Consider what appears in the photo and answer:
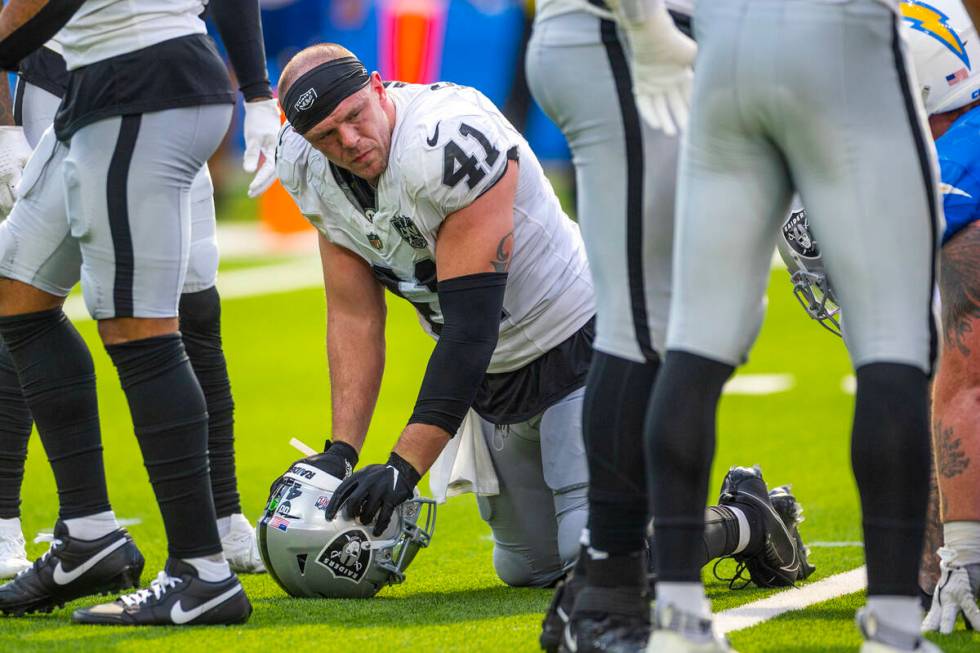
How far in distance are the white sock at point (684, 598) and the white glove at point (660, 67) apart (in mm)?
690

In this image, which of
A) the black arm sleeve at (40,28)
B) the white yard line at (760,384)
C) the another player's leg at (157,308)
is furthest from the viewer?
the white yard line at (760,384)

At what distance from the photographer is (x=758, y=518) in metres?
3.28

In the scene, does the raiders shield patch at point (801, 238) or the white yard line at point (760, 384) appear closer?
the raiders shield patch at point (801, 238)

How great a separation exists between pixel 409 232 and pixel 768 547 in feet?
3.51

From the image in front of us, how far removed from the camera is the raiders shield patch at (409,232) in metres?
3.18

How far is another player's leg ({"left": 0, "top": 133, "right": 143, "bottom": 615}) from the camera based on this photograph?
284cm

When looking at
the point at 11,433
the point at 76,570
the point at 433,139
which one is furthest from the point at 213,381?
the point at 433,139

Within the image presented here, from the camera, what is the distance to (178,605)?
9.03 feet

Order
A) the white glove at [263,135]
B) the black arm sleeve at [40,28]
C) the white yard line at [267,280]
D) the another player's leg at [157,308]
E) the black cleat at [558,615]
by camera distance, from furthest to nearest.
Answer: the white yard line at [267,280]
the white glove at [263,135]
the another player's leg at [157,308]
the black arm sleeve at [40,28]
the black cleat at [558,615]

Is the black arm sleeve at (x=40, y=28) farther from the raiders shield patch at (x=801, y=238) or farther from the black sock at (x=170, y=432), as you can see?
the raiders shield patch at (x=801, y=238)

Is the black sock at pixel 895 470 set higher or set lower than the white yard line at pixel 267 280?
higher

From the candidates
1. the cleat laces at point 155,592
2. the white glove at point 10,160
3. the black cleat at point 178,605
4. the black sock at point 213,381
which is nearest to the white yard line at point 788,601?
the black cleat at point 178,605

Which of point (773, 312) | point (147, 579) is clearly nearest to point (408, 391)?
point (773, 312)

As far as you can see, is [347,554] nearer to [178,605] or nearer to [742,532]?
[178,605]
